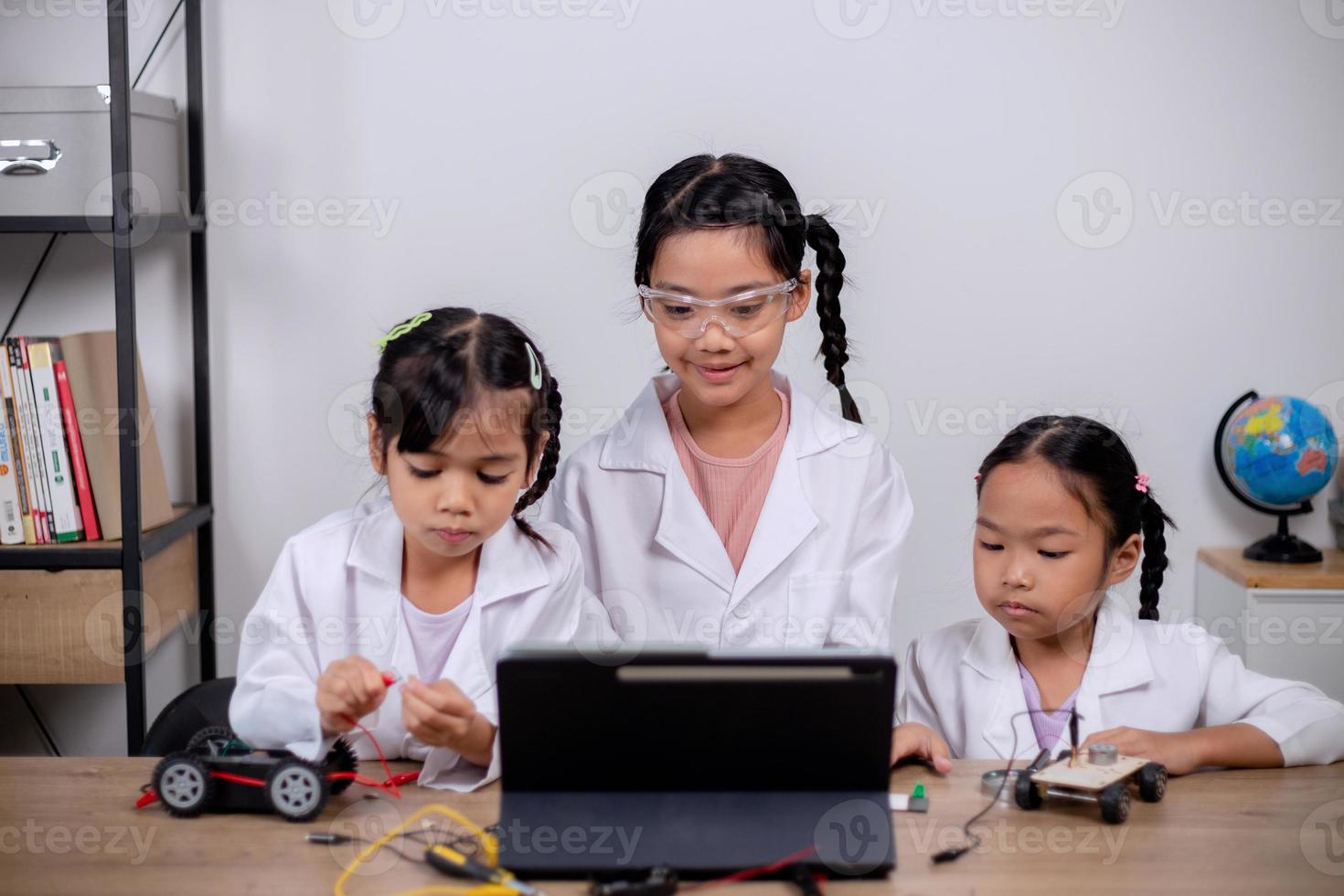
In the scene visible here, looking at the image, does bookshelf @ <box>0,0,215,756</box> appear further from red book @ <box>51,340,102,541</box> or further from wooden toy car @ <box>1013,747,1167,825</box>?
wooden toy car @ <box>1013,747,1167,825</box>

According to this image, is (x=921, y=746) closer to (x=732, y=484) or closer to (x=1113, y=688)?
(x=1113, y=688)

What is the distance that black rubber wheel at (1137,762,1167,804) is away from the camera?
4.70 feet

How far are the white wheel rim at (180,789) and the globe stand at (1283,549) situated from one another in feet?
8.29

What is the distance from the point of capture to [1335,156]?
3104 mm

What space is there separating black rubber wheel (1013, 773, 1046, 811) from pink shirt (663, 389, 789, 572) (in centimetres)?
84

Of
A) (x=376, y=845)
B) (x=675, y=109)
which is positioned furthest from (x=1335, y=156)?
(x=376, y=845)

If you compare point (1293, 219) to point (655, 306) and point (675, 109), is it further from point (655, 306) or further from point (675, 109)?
point (655, 306)

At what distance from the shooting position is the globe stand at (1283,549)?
9.79 ft

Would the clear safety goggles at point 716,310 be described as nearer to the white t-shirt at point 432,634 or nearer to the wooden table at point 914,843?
the white t-shirt at point 432,634

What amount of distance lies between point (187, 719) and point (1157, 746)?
56.1 inches

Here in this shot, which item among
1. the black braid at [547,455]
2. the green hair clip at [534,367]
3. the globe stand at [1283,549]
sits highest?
the green hair clip at [534,367]

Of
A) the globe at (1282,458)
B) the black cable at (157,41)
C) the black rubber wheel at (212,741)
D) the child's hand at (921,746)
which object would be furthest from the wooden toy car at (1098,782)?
the black cable at (157,41)

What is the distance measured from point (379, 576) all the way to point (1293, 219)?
2489 mm

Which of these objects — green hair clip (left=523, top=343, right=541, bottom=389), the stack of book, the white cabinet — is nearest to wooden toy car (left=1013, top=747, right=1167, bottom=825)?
green hair clip (left=523, top=343, right=541, bottom=389)
